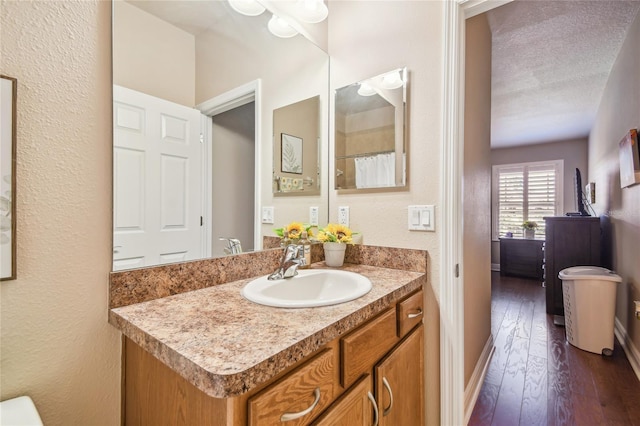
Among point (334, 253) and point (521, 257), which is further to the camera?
point (521, 257)

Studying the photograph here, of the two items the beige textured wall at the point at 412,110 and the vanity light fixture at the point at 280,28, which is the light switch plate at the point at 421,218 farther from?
the vanity light fixture at the point at 280,28

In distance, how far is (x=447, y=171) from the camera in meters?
1.33

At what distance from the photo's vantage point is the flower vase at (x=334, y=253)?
5.00 feet

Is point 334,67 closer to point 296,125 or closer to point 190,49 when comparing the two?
point 296,125

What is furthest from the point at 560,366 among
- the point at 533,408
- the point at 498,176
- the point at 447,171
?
the point at 498,176

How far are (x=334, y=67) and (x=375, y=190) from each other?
75 centimetres

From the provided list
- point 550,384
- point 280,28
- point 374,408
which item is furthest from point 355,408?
point 550,384

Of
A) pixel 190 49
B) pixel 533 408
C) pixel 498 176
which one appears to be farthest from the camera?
pixel 498 176

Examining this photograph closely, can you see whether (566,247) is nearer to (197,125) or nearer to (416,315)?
(416,315)

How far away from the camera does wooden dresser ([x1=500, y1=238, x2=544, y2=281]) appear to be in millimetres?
5133

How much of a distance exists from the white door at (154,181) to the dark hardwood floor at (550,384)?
1.83 m

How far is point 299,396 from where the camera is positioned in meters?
0.69

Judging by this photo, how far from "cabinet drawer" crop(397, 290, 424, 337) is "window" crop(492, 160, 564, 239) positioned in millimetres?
5438

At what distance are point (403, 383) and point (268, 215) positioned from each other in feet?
2.99
